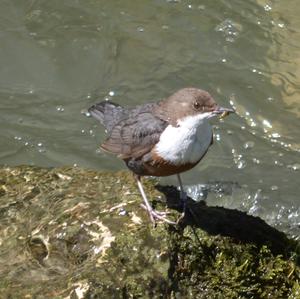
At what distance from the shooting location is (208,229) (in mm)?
3922

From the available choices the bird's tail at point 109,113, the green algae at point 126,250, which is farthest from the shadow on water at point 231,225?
the bird's tail at point 109,113

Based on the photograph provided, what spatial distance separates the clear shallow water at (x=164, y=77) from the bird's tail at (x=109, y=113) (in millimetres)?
1156

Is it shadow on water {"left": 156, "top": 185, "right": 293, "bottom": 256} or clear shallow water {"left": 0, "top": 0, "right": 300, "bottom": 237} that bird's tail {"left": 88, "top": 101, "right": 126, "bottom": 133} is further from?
clear shallow water {"left": 0, "top": 0, "right": 300, "bottom": 237}

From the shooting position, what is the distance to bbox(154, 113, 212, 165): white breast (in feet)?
12.8

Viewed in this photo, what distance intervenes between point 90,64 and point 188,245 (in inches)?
146

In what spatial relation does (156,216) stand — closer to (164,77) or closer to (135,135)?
(135,135)

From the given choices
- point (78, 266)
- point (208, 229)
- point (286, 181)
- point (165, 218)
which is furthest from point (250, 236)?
point (286, 181)

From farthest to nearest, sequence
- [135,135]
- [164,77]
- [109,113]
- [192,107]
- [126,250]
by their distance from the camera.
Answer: [164,77]
[109,113]
[135,135]
[192,107]
[126,250]

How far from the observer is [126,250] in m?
3.62

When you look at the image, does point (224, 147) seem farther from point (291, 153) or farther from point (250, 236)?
point (250, 236)

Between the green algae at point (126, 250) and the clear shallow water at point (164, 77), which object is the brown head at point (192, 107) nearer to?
the green algae at point (126, 250)

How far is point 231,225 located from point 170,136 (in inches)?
22.7

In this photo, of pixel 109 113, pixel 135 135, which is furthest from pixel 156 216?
pixel 109 113

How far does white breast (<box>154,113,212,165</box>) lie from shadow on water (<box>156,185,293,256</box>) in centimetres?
31
